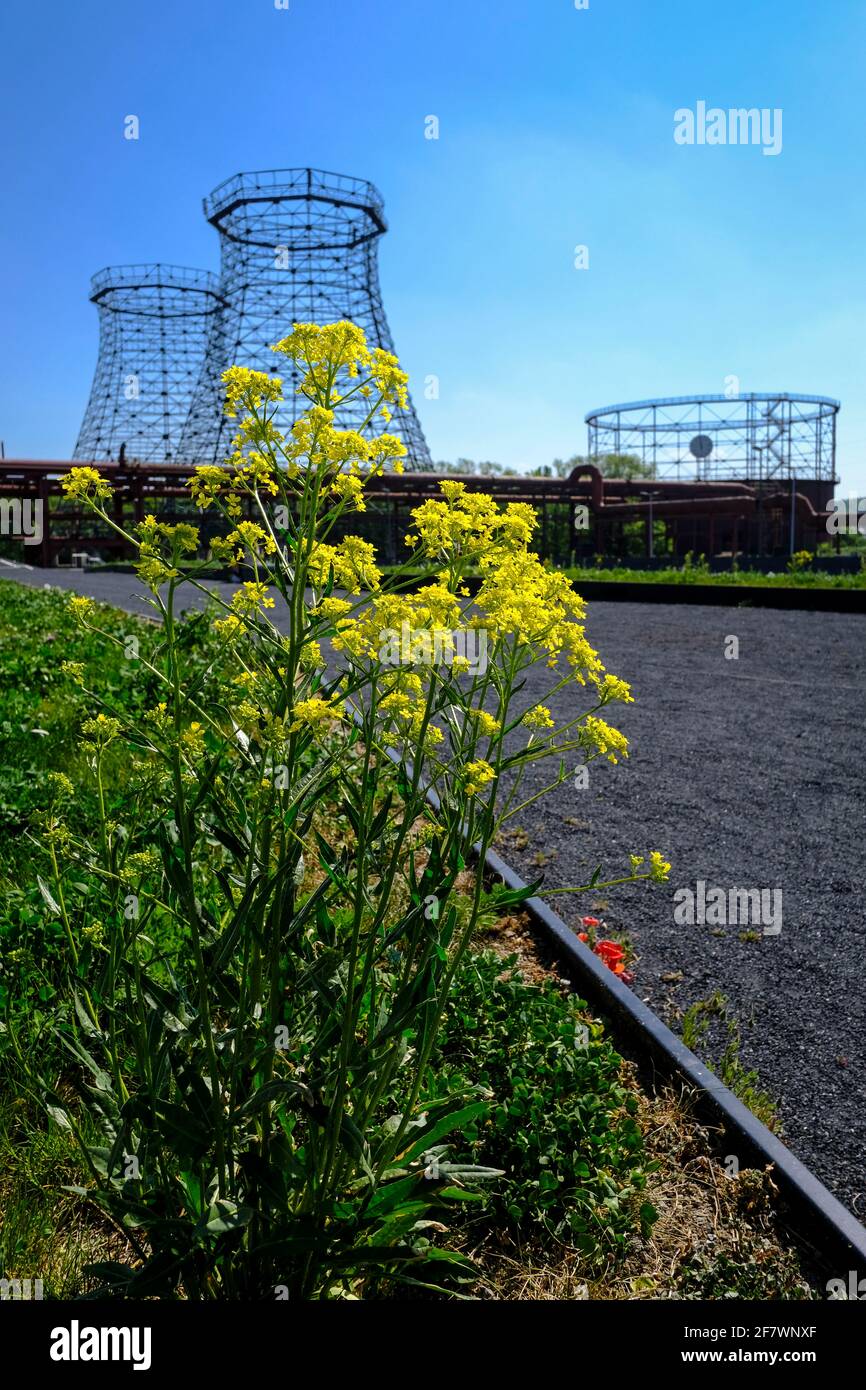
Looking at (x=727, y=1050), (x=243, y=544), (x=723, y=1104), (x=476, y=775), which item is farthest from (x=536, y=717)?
(x=727, y=1050)

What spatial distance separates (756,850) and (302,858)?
379cm

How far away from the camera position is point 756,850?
4.99 metres

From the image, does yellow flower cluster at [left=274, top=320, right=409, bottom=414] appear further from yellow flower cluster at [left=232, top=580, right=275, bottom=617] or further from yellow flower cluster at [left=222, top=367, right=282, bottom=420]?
yellow flower cluster at [left=232, top=580, right=275, bottom=617]

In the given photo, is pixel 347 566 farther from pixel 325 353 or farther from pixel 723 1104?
pixel 723 1104

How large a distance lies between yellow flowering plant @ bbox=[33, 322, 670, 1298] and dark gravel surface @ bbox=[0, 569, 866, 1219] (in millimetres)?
1520

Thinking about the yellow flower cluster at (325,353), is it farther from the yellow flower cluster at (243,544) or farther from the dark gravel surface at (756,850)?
the dark gravel surface at (756,850)

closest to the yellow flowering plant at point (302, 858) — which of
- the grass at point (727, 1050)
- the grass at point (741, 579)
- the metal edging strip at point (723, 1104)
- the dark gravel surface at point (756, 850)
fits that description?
the metal edging strip at point (723, 1104)

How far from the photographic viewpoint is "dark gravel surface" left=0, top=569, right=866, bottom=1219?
121 inches

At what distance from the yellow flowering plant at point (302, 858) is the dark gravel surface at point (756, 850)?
1520mm

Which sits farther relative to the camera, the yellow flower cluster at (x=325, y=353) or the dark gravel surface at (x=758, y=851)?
the dark gravel surface at (x=758, y=851)

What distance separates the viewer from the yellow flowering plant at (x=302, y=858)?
162 cm

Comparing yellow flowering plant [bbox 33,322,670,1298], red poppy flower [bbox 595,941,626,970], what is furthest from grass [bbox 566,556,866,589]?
yellow flowering plant [bbox 33,322,670,1298]
